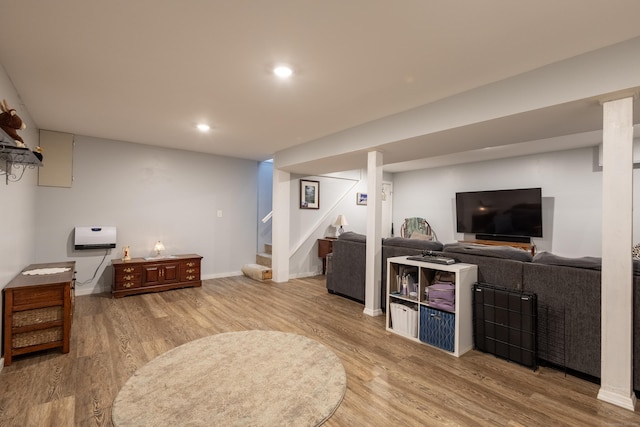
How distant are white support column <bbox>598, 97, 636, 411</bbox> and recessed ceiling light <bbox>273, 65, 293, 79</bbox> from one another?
236 centimetres

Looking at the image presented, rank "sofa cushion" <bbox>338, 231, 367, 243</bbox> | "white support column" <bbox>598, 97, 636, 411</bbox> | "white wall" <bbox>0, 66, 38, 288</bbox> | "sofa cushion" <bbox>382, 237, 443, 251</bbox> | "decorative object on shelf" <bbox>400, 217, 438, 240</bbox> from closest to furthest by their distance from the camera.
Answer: "white support column" <bbox>598, 97, 636, 411</bbox> < "white wall" <bbox>0, 66, 38, 288</bbox> < "sofa cushion" <bbox>382, 237, 443, 251</bbox> < "sofa cushion" <bbox>338, 231, 367, 243</bbox> < "decorative object on shelf" <bbox>400, 217, 438, 240</bbox>

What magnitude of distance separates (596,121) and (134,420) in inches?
161

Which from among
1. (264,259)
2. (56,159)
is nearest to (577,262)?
(264,259)

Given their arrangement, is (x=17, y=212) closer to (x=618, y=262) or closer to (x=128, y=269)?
(x=128, y=269)

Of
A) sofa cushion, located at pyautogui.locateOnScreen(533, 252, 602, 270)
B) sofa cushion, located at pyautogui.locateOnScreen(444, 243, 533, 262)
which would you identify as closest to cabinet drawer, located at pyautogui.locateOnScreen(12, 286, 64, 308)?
sofa cushion, located at pyautogui.locateOnScreen(444, 243, 533, 262)

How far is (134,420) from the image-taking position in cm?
177

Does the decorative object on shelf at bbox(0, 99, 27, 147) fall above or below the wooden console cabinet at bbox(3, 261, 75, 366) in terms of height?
above

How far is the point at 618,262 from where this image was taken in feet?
6.73

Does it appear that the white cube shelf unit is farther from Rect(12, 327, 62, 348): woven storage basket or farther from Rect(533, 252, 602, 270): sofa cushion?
Rect(12, 327, 62, 348): woven storage basket

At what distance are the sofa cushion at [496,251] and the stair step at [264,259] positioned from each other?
142 inches

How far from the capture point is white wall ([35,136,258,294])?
4.52 meters

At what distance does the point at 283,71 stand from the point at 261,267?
4192mm

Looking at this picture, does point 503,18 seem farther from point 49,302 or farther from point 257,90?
point 49,302

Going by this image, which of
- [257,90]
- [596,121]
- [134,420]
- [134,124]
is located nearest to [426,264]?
[596,121]
